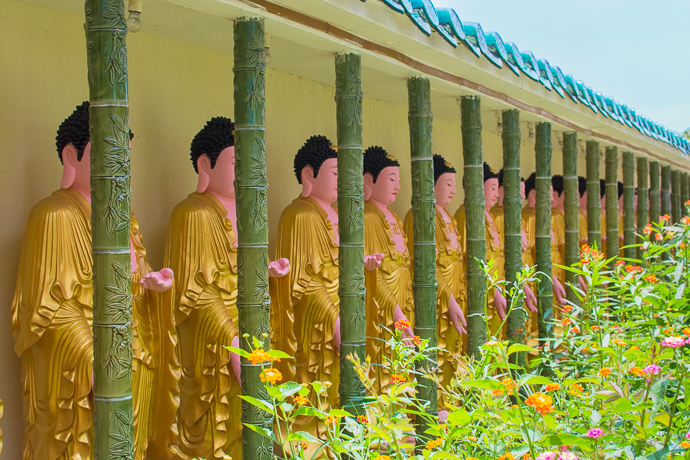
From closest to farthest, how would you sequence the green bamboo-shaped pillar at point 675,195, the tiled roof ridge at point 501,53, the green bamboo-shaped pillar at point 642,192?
the tiled roof ridge at point 501,53 → the green bamboo-shaped pillar at point 642,192 → the green bamboo-shaped pillar at point 675,195

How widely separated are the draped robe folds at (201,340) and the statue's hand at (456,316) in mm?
2561

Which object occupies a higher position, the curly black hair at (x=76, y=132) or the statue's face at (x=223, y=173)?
the curly black hair at (x=76, y=132)

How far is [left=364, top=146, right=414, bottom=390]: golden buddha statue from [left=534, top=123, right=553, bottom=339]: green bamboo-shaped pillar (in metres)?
2.13

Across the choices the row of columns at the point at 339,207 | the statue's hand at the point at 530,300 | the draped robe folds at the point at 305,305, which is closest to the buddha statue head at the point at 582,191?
the row of columns at the point at 339,207

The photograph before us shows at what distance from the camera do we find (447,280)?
22.9 feet

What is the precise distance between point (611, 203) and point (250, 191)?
8.12 metres

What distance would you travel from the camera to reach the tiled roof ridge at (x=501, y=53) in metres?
5.05

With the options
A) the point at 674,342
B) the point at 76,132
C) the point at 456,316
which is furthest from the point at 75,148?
the point at 456,316

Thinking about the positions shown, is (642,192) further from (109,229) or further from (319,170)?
(109,229)

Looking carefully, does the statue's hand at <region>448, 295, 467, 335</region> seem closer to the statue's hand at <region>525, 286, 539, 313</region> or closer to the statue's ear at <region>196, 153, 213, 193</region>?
the statue's hand at <region>525, 286, 539, 313</region>

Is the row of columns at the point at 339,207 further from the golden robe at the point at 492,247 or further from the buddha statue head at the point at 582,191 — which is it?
the buddha statue head at the point at 582,191

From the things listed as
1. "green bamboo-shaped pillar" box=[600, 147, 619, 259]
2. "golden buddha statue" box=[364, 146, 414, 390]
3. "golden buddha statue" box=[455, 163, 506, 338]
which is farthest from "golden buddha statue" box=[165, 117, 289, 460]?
"green bamboo-shaped pillar" box=[600, 147, 619, 259]

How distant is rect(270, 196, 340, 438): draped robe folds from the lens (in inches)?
200

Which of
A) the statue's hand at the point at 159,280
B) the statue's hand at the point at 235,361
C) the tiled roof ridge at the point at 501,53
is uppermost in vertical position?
the tiled roof ridge at the point at 501,53
